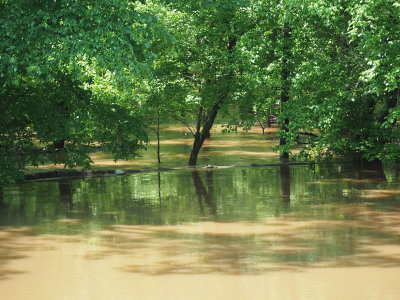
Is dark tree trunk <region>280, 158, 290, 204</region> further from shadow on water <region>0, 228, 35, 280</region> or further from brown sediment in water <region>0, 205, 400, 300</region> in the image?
shadow on water <region>0, 228, 35, 280</region>

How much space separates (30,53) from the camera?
11.2 meters

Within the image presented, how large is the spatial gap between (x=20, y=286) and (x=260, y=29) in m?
14.0

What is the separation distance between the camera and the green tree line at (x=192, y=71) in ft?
36.8

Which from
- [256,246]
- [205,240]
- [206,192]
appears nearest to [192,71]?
[206,192]

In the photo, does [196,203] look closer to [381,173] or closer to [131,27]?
[131,27]

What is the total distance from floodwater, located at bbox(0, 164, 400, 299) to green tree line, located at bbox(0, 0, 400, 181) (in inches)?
60.1

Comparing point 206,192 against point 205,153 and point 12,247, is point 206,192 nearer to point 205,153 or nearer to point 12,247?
point 12,247

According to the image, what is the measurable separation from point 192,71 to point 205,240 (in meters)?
12.3

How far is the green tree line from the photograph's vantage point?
36.8 ft

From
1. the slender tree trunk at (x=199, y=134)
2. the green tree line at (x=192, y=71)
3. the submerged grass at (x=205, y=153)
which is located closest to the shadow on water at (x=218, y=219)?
the green tree line at (x=192, y=71)

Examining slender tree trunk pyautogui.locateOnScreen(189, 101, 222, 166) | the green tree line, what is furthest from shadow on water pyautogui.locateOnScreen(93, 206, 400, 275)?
slender tree trunk pyautogui.locateOnScreen(189, 101, 222, 166)

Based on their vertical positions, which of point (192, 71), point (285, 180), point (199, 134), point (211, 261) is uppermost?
point (192, 71)

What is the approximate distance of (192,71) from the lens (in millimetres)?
21672

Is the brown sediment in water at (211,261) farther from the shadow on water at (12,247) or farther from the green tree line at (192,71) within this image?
the green tree line at (192,71)
